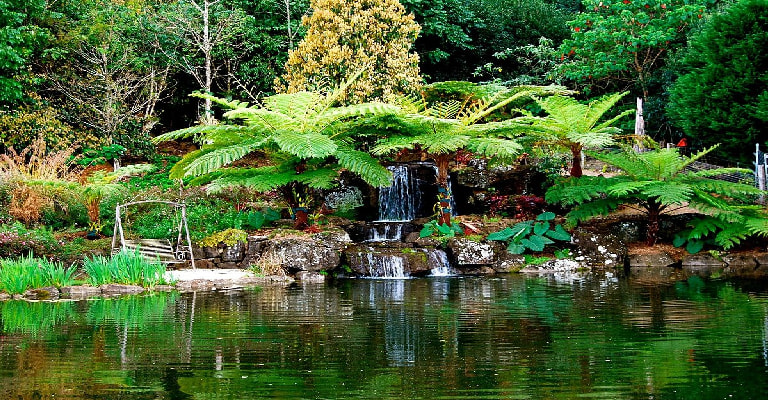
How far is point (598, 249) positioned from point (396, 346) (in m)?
8.73

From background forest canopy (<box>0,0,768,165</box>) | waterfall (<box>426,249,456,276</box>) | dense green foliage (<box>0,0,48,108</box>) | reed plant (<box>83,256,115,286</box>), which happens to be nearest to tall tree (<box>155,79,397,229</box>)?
waterfall (<box>426,249,456,276</box>)

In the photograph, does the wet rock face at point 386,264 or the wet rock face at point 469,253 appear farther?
the wet rock face at point 469,253

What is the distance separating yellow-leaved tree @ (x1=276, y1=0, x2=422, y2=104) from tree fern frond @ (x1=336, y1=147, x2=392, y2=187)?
3561mm

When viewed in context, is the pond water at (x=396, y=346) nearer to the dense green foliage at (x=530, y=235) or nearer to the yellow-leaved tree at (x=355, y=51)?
the dense green foliage at (x=530, y=235)

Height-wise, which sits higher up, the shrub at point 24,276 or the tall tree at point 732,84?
the tall tree at point 732,84

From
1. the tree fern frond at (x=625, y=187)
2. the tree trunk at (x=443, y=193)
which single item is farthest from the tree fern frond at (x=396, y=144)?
the tree fern frond at (x=625, y=187)

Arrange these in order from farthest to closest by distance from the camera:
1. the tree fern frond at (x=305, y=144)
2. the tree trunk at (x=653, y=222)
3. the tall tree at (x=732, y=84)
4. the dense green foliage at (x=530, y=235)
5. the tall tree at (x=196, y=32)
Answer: the tall tree at (x=196, y=32) → the tall tree at (x=732, y=84) → the tree trunk at (x=653, y=222) → the dense green foliage at (x=530, y=235) → the tree fern frond at (x=305, y=144)

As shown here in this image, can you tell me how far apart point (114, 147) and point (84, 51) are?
106 inches

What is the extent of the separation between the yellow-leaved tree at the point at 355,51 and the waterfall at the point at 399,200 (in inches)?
73.3

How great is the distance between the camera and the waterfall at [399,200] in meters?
17.2

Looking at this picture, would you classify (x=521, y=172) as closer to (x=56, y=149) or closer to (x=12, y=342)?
(x=56, y=149)

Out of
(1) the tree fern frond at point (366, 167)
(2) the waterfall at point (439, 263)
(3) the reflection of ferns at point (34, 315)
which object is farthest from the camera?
(1) the tree fern frond at point (366, 167)

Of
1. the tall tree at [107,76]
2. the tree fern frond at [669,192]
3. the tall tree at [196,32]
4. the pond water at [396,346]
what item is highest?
the tall tree at [196,32]

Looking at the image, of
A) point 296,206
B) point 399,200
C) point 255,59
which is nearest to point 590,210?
point 399,200
